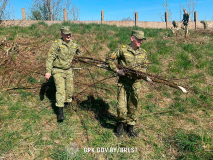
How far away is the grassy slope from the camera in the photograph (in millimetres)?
3289

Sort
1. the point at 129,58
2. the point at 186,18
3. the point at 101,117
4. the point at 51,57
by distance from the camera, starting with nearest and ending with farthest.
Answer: the point at 129,58 → the point at 51,57 → the point at 101,117 → the point at 186,18

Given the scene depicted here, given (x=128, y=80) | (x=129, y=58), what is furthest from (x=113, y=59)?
(x=128, y=80)

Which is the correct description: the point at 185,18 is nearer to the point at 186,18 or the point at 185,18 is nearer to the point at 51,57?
the point at 186,18

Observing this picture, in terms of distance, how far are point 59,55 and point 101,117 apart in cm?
173

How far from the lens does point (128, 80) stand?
11.9 ft

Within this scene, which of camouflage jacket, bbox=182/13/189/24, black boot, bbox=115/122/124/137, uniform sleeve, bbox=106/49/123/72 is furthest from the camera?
camouflage jacket, bbox=182/13/189/24

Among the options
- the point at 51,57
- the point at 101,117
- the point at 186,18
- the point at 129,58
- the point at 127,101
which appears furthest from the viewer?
the point at 186,18

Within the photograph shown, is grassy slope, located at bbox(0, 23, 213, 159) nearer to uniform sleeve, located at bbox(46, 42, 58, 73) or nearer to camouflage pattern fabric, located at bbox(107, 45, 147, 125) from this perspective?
camouflage pattern fabric, located at bbox(107, 45, 147, 125)

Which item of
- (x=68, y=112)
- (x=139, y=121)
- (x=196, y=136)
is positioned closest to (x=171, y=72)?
(x=139, y=121)


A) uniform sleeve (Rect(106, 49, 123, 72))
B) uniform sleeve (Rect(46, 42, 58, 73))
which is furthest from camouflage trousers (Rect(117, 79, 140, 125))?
uniform sleeve (Rect(46, 42, 58, 73))

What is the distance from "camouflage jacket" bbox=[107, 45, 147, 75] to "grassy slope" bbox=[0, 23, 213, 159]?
63cm

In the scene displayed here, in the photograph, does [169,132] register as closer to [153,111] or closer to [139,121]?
[139,121]

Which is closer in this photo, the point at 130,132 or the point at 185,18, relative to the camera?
the point at 130,132

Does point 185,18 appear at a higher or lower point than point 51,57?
higher
